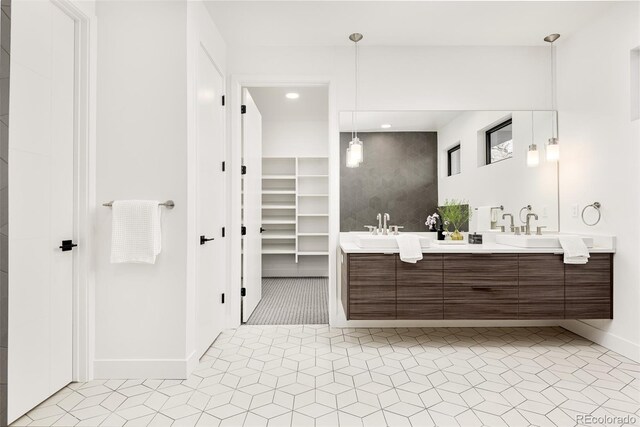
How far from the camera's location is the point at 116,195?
2098mm

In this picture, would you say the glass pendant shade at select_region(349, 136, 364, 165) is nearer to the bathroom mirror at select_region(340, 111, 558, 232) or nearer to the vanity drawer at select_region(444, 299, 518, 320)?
the bathroom mirror at select_region(340, 111, 558, 232)

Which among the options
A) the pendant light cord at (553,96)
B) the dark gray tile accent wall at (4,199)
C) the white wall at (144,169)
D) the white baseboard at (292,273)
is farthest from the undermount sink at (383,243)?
the white baseboard at (292,273)

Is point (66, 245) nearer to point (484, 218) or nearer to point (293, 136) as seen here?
point (484, 218)

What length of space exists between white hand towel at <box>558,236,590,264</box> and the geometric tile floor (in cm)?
67

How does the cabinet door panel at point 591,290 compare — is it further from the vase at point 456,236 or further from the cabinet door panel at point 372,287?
the cabinet door panel at point 372,287

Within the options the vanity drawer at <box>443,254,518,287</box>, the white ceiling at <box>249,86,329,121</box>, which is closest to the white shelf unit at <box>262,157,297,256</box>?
the white ceiling at <box>249,86,329,121</box>

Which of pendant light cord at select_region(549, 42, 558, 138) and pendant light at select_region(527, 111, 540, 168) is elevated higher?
pendant light cord at select_region(549, 42, 558, 138)

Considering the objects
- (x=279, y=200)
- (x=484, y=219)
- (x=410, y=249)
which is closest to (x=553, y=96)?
(x=484, y=219)

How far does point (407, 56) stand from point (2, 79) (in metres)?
2.85

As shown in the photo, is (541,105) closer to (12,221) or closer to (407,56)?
(407,56)

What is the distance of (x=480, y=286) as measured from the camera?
102 inches

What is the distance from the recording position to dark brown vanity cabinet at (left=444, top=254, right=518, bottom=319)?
2584 mm

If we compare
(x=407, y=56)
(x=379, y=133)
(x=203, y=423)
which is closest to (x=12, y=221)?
(x=203, y=423)

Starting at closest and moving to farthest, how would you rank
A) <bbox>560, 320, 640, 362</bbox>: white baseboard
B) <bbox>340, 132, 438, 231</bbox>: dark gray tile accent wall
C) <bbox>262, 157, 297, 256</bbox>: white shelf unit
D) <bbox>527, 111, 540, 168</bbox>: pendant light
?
<bbox>560, 320, 640, 362</bbox>: white baseboard, <bbox>527, 111, 540, 168</bbox>: pendant light, <bbox>340, 132, 438, 231</bbox>: dark gray tile accent wall, <bbox>262, 157, 297, 256</bbox>: white shelf unit
